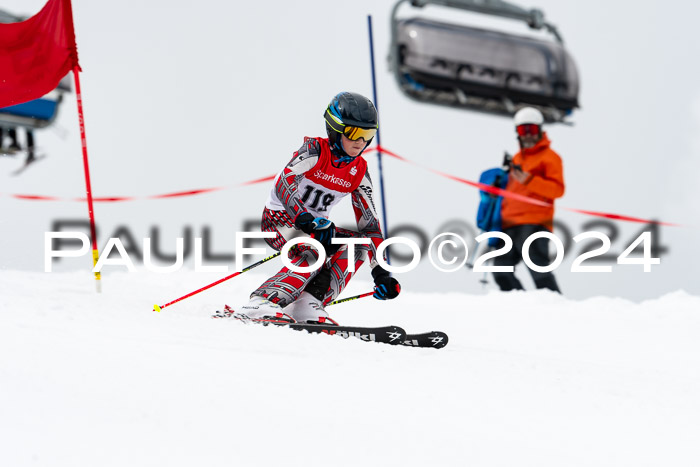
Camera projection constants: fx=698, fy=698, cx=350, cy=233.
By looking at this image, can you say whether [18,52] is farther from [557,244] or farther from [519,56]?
[519,56]

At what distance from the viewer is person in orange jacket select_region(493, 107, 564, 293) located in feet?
21.2

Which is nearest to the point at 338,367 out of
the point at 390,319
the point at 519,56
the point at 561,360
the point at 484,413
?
the point at 484,413

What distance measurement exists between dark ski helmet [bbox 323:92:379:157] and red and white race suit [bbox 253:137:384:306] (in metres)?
0.15

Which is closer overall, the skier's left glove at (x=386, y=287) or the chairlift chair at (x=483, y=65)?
the skier's left glove at (x=386, y=287)

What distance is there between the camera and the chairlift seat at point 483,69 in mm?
9281

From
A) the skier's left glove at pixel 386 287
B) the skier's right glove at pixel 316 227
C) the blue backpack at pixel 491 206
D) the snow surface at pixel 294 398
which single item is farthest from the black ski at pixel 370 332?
the blue backpack at pixel 491 206

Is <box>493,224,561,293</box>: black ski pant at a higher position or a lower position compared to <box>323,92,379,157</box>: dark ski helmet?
lower

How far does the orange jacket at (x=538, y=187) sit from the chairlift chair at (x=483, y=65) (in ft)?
9.24

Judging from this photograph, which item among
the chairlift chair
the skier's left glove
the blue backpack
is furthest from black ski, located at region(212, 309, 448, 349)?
the chairlift chair

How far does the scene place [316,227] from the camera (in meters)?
3.64

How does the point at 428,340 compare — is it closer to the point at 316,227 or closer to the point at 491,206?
the point at 316,227

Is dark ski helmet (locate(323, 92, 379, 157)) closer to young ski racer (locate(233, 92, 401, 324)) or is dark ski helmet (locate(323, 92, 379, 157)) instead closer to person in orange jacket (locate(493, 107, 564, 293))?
young ski racer (locate(233, 92, 401, 324))

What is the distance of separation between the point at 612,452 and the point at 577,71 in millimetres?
9533

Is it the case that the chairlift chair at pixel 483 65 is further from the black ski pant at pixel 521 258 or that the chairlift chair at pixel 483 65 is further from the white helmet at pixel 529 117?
the black ski pant at pixel 521 258
